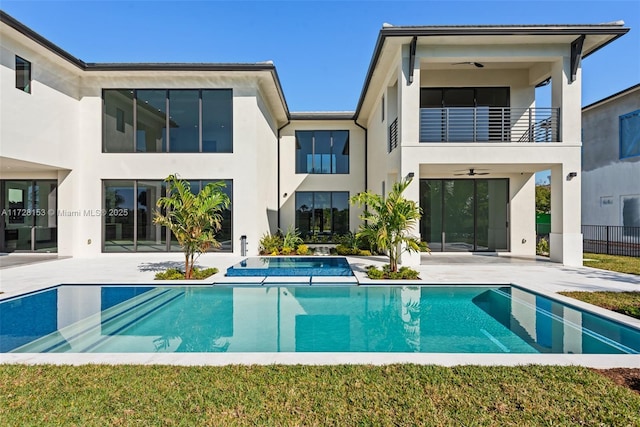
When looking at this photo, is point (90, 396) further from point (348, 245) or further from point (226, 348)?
point (348, 245)

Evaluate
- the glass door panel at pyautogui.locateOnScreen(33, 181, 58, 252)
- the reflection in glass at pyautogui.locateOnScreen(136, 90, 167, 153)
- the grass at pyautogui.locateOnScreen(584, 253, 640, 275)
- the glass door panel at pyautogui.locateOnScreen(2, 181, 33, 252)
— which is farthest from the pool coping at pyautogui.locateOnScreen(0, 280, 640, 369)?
the glass door panel at pyautogui.locateOnScreen(2, 181, 33, 252)

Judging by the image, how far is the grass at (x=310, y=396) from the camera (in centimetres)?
281

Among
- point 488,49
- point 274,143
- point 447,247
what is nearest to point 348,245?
point 447,247

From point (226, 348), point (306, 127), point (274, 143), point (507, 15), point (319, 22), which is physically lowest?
point (226, 348)

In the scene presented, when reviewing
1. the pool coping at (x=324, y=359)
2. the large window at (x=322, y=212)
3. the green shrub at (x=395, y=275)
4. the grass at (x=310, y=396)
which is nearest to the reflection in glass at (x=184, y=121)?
the large window at (x=322, y=212)

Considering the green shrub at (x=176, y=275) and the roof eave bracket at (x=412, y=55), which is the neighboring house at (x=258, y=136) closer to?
the roof eave bracket at (x=412, y=55)

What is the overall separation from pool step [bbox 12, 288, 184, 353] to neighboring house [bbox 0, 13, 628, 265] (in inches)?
250

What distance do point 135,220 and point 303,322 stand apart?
425 inches

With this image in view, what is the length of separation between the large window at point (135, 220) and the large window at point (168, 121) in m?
1.55

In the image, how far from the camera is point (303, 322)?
18.9ft

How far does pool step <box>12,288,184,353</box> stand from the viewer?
15.0 ft

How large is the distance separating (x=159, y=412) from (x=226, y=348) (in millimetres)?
1722

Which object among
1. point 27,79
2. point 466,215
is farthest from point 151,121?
point 466,215

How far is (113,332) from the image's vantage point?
5.23m
